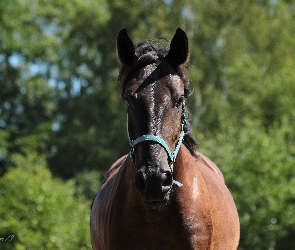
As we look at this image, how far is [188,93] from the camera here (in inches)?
208

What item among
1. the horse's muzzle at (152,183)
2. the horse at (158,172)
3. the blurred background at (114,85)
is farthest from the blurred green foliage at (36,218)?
the horse's muzzle at (152,183)

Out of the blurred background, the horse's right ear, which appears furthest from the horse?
the blurred background

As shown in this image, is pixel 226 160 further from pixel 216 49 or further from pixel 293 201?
pixel 216 49

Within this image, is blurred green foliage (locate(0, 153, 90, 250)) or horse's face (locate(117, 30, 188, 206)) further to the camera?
blurred green foliage (locate(0, 153, 90, 250))

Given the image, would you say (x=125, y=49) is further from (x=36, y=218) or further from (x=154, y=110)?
(x=36, y=218)

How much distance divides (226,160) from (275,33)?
18.0 metres

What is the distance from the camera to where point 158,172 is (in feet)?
14.4

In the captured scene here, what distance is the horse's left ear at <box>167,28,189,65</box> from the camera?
5047 millimetres

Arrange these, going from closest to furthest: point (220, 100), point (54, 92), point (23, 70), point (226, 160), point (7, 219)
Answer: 1. point (7, 219)
2. point (226, 160)
3. point (220, 100)
4. point (23, 70)
5. point (54, 92)

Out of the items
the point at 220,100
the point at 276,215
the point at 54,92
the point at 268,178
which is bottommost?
the point at 276,215

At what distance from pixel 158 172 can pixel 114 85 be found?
70.6 feet

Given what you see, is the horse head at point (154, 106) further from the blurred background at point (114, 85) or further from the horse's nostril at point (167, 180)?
the blurred background at point (114, 85)

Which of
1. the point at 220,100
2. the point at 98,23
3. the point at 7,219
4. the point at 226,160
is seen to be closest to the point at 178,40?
A: the point at 7,219

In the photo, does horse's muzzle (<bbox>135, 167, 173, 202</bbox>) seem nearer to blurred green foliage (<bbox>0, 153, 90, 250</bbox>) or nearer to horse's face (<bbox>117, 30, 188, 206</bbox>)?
horse's face (<bbox>117, 30, 188, 206</bbox>)
